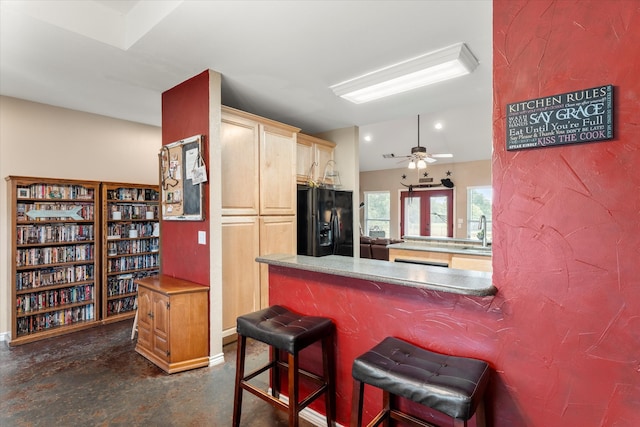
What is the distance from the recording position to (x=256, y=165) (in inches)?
134

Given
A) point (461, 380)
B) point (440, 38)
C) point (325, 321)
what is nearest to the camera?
point (461, 380)

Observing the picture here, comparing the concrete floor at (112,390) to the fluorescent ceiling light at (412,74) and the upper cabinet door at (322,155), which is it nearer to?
the upper cabinet door at (322,155)

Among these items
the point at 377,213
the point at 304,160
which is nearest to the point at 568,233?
the point at 304,160

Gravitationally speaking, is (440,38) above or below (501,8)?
above

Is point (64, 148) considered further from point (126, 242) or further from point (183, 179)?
point (183, 179)

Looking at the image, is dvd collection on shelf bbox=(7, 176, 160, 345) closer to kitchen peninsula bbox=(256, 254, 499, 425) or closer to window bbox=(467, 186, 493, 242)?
kitchen peninsula bbox=(256, 254, 499, 425)

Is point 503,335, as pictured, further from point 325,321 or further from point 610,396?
point 325,321

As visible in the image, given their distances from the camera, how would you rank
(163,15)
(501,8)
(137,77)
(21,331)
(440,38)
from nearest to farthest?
(501,8) < (163,15) < (440,38) < (137,77) < (21,331)

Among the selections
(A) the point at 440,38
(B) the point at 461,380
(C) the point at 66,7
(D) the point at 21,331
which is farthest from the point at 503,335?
(D) the point at 21,331

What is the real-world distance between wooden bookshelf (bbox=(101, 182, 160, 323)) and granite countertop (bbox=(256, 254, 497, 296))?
2.91 metres

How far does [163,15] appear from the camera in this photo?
204cm

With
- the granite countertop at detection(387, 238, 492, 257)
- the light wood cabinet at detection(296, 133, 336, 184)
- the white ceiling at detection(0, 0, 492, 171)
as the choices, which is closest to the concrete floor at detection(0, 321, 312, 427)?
the granite countertop at detection(387, 238, 492, 257)

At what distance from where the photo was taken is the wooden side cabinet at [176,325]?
8.59 feet

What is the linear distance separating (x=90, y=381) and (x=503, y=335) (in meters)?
2.97
